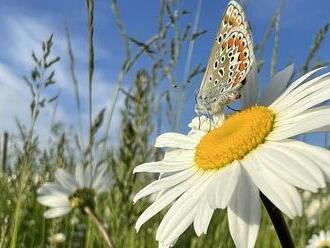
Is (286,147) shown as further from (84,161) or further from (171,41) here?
(171,41)

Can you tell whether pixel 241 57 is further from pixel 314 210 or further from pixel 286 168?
pixel 314 210

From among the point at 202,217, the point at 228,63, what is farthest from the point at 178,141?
the point at 202,217

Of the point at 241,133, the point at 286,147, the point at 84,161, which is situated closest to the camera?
the point at 286,147

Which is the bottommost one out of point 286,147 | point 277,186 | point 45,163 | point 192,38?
point 277,186

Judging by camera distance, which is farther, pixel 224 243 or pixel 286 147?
pixel 224 243

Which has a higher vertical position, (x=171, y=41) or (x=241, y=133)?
(x=171, y=41)

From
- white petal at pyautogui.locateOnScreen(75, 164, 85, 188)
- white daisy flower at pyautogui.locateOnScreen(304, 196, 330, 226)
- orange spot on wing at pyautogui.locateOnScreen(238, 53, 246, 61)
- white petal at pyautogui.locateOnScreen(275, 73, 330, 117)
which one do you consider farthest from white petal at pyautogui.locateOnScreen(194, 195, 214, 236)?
white daisy flower at pyautogui.locateOnScreen(304, 196, 330, 226)

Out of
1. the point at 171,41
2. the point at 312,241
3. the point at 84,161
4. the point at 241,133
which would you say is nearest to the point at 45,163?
the point at 84,161
